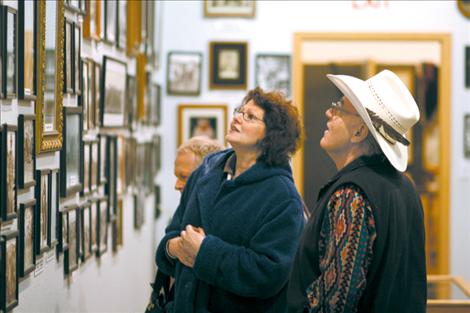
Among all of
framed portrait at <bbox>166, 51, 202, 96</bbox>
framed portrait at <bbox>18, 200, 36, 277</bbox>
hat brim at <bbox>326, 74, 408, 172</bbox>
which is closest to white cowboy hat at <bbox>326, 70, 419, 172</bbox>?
hat brim at <bbox>326, 74, 408, 172</bbox>

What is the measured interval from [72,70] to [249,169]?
3.10ft

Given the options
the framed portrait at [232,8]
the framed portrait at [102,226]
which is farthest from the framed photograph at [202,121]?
the framed portrait at [102,226]

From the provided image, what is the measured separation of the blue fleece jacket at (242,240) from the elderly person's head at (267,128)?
0.20 ft

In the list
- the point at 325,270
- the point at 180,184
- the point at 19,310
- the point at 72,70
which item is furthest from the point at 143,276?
the point at 325,270

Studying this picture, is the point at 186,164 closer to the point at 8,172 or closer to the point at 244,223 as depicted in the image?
the point at 244,223

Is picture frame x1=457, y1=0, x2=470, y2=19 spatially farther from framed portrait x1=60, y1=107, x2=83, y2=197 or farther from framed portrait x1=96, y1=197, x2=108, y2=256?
framed portrait x1=60, y1=107, x2=83, y2=197

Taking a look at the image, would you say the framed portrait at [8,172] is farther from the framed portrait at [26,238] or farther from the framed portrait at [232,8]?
the framed portrait at [232,8]

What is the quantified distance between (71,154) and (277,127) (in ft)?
3.20

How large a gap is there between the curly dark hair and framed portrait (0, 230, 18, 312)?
107 centimetres

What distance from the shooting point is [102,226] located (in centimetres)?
478

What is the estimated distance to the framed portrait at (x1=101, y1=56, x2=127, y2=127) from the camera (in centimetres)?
471

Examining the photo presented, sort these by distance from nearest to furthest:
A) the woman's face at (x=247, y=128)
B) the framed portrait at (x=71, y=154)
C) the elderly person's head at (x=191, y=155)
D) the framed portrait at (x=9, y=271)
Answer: the framed portrait at (x=9, y=271) < the woman's face at (x=247, y=128) < the framed portrait at (x=71, y=154) < the elderly person's head at (x=191, y=155)

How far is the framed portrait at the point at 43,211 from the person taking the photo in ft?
10.6

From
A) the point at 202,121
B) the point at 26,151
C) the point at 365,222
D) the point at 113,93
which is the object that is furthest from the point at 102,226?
the point at 202,121
